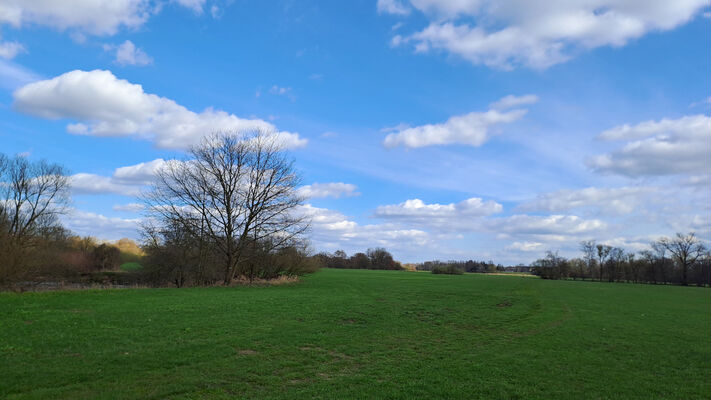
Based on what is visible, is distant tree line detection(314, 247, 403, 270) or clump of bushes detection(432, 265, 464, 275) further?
distant tree line detection(314, 247, 403, 270)

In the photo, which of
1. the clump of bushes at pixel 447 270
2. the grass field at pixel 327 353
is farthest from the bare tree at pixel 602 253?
the grass field at pixel 327 353

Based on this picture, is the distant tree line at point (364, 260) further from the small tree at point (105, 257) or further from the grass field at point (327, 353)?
the grass field at point (327, 353)

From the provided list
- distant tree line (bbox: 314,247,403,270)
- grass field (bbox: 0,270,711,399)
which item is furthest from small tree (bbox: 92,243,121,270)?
distant tree line (bbox: 314,247,403,270)

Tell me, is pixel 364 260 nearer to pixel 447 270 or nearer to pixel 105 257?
pixel 447 270

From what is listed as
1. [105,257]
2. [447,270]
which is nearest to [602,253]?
[447,270]

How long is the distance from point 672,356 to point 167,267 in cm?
3728

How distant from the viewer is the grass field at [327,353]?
27.1 ft

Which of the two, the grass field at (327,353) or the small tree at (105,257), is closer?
the grass field at (327,353)

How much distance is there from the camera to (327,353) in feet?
38.9

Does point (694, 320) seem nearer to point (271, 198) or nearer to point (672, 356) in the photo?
point (672, 356)

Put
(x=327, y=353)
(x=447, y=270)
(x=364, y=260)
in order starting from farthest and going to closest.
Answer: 1. (x=364, y=260)
2. (x=447, y=270)
3. (x=327, y=353)

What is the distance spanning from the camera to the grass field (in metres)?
8.27

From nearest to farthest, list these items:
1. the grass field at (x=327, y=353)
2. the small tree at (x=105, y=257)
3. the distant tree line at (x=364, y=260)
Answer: the grass field at (x=327, y=353)
the small tree at (x=105, y=257)
the distant tree line at (x=364, y=260)

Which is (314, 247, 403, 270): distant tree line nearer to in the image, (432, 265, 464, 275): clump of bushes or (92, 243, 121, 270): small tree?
(432, 265, 464, 275): clump of bushes
